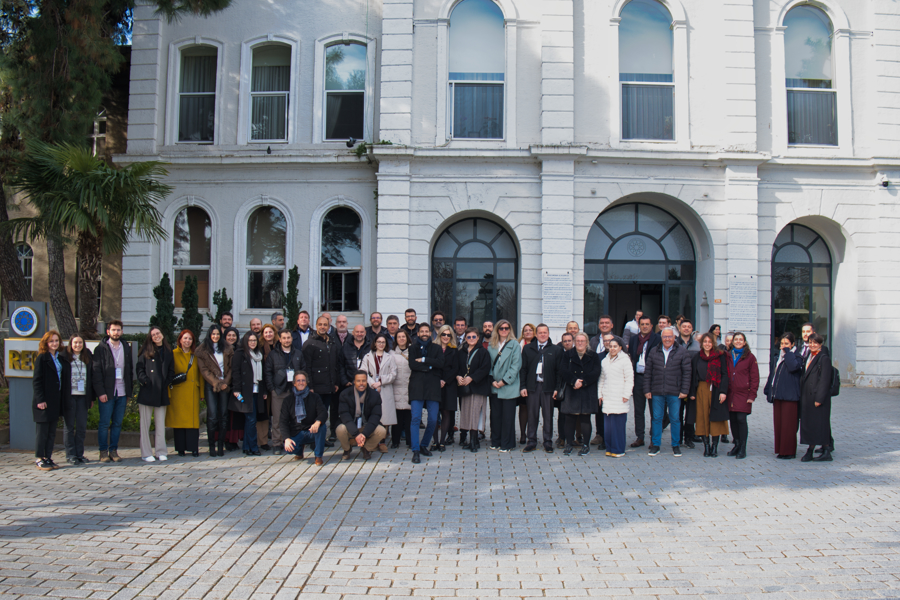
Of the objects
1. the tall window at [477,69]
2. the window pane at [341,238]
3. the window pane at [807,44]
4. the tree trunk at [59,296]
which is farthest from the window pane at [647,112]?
the tree trunk at [59,296]

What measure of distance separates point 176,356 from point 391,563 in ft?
17.5

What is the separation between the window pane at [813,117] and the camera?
1571 cm

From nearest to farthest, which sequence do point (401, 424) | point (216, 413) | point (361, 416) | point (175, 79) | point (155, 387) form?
1. point (155, 387)
2. point (361, 416)
3. point (216, 413)
4. point (401, 424)
5. point (175, 79)

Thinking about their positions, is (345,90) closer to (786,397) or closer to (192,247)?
(192,247)

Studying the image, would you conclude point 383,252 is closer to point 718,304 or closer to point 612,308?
point 612,308

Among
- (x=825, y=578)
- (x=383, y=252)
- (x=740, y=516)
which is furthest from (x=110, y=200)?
(x=825, y=578)

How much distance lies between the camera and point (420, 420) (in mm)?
8789

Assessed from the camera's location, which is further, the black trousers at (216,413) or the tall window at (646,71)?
the tall window at (646,71)

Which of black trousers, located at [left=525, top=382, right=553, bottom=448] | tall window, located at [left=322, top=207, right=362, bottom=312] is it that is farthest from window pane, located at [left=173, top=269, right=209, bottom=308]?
black trousers, located at [left=525, top=382, right=553, bottom=448]

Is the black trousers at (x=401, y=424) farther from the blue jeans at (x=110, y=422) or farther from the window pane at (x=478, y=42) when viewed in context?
the window pane at (x=478, y=42)

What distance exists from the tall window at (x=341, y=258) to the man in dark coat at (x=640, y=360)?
7.92 metres

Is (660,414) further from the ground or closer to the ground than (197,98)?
closer to the ground

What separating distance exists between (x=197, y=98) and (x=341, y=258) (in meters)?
5.61

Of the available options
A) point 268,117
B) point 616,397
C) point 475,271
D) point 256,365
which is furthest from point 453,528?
point 268,117
